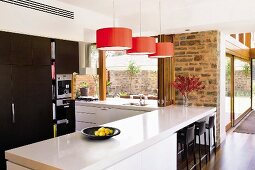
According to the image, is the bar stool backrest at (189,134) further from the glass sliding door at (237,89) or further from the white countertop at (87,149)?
the glass sliding door at (237,89)

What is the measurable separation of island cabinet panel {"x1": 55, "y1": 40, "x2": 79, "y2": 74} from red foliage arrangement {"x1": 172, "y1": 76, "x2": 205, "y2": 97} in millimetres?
2006

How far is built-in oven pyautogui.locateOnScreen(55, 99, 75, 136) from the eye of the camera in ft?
14.5

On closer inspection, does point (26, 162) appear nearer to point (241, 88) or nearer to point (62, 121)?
point (62, 121)

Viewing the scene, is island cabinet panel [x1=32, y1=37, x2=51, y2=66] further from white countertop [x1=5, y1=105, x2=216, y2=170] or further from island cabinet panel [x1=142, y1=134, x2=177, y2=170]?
island cabinet panel [x1=142, y1=134, x2=177, y2=170]

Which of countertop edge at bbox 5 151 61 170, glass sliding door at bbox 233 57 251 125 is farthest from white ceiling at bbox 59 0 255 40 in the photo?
glass sliding door at bbox 233 57 251 125

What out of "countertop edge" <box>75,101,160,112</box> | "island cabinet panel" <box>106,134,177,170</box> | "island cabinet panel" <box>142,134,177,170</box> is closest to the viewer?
"island cabinet panel" <box>106,134,177,170</box>

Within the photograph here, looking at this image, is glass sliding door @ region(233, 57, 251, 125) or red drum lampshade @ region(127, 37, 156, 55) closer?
red drum lampshade @ region(127, 37, 156, 55)

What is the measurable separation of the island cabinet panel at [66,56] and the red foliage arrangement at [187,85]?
6.58ft

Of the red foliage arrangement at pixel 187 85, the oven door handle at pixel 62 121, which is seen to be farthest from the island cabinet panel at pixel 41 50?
the red foliage arrangement at pixel 187 85

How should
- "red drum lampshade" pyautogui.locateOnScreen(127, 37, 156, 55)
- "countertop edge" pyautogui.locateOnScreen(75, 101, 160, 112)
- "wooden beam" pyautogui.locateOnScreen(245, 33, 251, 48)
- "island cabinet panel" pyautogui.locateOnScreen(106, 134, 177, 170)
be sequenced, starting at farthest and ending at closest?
"wooden beam" pyautogui.locateOnScreen(245, 33, 251, 48) → "countertop edge" pyautogui.locateOnScreen(75, 101, 160, 112) → "red drum lampshade" pyautogui.locateOnScreen(127, 37, 156, 55) → "island cabinet panel" pyautogui.locateOnScreen(106, 134, 177, 170)

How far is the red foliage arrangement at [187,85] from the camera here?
4793mm

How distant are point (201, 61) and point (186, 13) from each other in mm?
1024

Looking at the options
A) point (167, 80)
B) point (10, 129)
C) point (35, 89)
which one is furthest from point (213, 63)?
point (10, 129)

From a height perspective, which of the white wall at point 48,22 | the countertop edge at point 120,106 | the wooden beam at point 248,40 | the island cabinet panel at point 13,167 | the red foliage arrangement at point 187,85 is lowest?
the island cabinet panel at point 13,167
